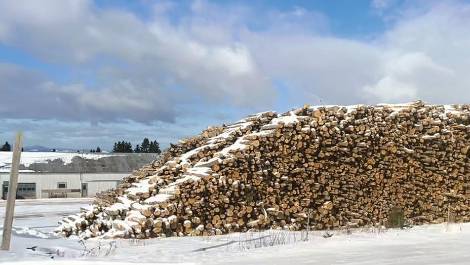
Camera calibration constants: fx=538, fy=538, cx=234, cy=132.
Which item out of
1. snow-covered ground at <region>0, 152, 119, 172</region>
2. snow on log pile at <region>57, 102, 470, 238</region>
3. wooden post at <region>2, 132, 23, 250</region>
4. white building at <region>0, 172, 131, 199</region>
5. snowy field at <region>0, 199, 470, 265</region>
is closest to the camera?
snowy field at <region>0, 199, 470, 265</region>

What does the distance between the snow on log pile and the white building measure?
33630mm

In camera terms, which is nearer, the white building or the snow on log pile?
the snow on log pile

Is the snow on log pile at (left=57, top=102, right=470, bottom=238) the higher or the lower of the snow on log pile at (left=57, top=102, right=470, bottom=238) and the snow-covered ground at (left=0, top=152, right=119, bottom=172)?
the lower

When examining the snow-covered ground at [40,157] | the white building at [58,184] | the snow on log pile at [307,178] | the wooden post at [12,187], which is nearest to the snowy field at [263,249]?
the wooden post at [12,187]

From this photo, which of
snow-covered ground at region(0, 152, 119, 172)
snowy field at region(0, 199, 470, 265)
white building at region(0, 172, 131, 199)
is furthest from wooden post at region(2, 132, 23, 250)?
snow-covered ground at region(0, 152, 119, 172)

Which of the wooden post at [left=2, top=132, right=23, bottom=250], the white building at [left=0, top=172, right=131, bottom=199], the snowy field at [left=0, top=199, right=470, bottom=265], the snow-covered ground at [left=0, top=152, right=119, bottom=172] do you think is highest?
the snow-covered ground at [left=0, top=152, right=119, bottom=172]

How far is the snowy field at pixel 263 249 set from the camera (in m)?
8.11

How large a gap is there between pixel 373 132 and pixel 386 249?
526 cm

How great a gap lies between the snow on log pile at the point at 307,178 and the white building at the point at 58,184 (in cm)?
3363

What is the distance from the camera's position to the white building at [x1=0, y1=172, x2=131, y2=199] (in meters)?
45.5

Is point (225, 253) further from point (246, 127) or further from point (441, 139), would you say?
point (441, 139)

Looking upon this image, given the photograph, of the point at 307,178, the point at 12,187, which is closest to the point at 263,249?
the point at 307,178

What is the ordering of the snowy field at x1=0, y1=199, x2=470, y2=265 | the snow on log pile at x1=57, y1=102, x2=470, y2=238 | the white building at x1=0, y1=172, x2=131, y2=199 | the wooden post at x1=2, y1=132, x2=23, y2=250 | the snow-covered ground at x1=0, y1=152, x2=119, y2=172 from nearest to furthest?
the snowy field at x1=0, y1=199, x2=470, y2=265 < the wooden post at x1=2, y1=132, x2=23, y2=250 < the snow on log pile at x1=57, y1=102, x2=470, y2=238 < the white building at x1=0, y1=172, x2=131, y2=199 < the snow-covered ground at x1=0, y1=152, x2=119, y2=172

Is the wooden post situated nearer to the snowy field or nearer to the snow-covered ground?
the snowy field
